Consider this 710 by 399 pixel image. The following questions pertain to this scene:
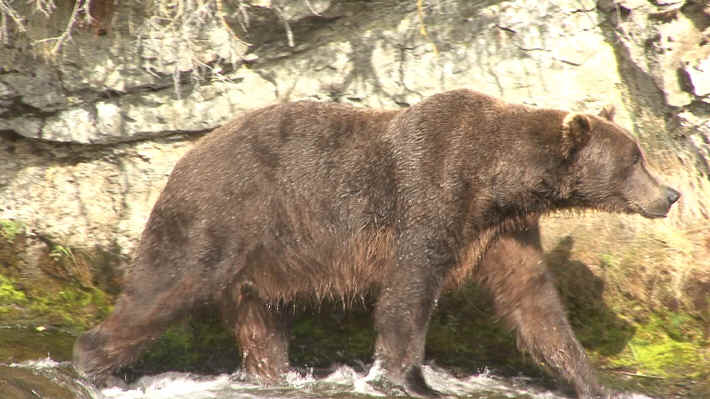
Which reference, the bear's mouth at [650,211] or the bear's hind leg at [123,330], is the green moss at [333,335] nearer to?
the bear's hind leg at [123,330]

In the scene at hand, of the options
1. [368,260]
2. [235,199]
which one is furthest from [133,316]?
[368,260]

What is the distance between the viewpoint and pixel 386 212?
6.57 metres

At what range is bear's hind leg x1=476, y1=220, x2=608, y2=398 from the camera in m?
6.66

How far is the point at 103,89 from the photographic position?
308 inches

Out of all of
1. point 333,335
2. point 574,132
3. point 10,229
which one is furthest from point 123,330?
point 574,132

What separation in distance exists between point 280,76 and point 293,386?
2493 mm

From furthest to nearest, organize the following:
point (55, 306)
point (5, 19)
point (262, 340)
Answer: point (55, 306) < point (5, 19) < point (262, 340)

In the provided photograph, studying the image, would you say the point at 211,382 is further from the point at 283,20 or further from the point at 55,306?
the point at 283,20

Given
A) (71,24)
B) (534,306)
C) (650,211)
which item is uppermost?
(71,24)

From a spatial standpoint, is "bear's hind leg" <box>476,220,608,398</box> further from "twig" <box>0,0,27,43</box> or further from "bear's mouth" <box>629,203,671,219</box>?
"twig" <box>0,0,27,43</box>

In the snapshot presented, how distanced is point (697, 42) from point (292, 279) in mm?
3681

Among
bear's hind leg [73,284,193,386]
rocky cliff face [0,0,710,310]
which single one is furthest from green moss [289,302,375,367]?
rocky cliff face [0,0,710,310]

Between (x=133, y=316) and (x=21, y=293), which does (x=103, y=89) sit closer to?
(x=21, y=293)

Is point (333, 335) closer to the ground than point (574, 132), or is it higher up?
closer to the ground
